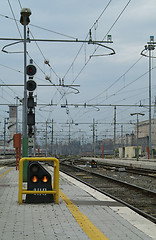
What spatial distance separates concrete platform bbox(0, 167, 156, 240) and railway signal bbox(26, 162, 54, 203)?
27 centimetres

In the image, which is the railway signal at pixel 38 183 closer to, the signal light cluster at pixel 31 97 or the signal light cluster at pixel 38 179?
the signal light cluster at pixel 38 179

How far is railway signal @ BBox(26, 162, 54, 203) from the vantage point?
9.73 m

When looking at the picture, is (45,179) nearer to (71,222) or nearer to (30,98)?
(71,222)

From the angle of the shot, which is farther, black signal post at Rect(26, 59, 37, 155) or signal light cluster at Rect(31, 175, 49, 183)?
black signal post at Rect(26, 59, 37, 155)

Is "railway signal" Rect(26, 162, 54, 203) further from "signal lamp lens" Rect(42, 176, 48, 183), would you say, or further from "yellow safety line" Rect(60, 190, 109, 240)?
→ "yellow safety line" Rect(60, 190, 109, 240)

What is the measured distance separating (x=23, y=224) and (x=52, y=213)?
1.30 meters

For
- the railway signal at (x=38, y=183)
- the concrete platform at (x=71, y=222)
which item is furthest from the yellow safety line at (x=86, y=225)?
the railway signal at (x=38, y=183)

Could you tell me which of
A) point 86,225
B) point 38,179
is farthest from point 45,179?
point 86,225

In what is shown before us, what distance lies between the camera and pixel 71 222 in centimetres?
746

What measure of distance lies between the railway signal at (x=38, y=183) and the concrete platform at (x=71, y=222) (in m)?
0.27

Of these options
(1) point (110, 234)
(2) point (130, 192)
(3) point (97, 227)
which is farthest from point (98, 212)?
(2) point (130, 192)

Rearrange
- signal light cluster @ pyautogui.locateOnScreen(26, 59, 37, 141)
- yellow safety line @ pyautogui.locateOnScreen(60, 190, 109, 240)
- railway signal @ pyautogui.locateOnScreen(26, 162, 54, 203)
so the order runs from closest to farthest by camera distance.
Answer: yellow safety line @ pyautogui.locateOnScreen(60, 190, 109, 240) → railway signal @ pyautogui.locateOnScreen(26, 162, 54, 203) → signal light cluster @ pyautogui.locateOnScreen(26, 59, 37, 141)

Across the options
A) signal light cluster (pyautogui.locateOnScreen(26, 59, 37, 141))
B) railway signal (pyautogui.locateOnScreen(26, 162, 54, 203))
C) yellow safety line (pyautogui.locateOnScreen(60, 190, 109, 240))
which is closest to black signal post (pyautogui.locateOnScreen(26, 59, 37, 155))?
signal light cluster (pyautogui.locateOnScreen(26, 59, 37, 141))

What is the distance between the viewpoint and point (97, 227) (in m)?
7.05
